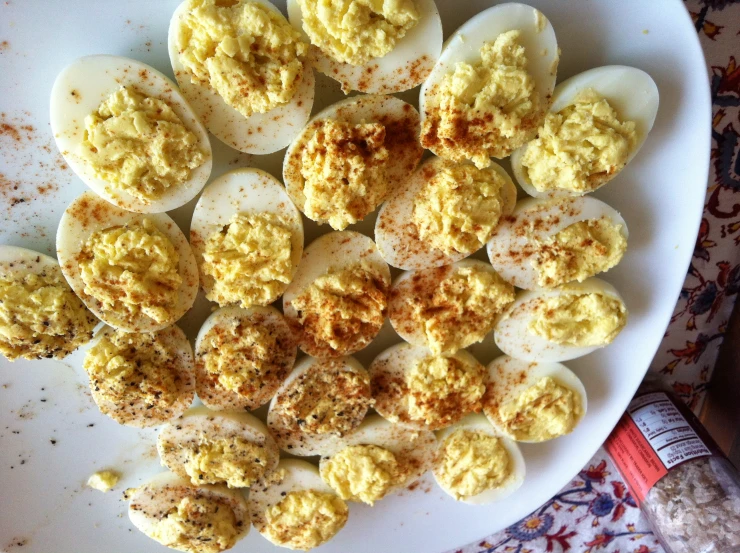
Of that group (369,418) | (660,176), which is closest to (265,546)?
(369,418)

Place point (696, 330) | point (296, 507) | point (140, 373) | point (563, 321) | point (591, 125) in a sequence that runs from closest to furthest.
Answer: point (591, 125) < point (140, 373) < point (563, 321) < point (296, 507) < point (696, 330)

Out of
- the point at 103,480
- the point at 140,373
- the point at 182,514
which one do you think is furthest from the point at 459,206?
the point at 103,480

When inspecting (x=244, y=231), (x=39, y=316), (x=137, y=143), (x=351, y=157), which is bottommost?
(x=39, y=316)

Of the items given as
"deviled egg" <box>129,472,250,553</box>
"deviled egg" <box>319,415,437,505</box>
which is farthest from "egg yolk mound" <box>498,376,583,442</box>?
"deviled egg" <box>129,472,250,553</box>

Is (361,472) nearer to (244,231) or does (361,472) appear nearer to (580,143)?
(244,231)

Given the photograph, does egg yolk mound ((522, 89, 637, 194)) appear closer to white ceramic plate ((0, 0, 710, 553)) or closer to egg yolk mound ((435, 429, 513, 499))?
white ceramic plate ((0, 0, 710, 553))

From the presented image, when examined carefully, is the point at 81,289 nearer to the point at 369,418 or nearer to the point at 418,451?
the point at 369,418

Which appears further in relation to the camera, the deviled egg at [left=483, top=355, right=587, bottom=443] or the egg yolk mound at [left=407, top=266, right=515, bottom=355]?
the deviled egg at [left=483, top=355, right=587, bottom=443]
